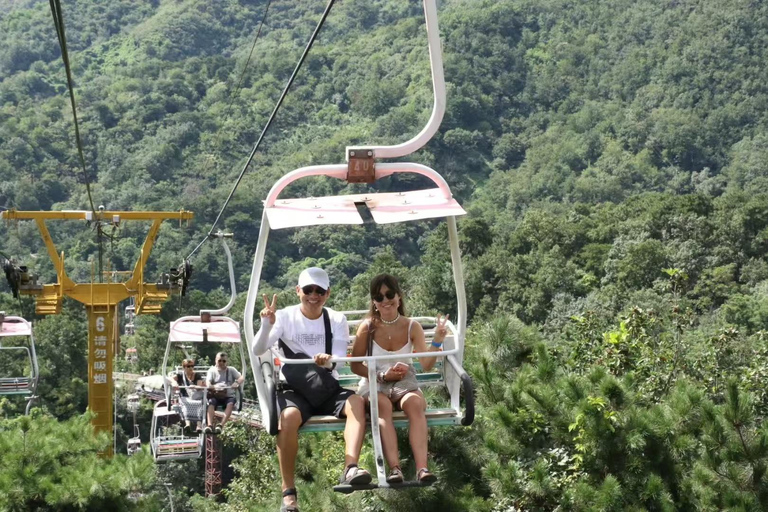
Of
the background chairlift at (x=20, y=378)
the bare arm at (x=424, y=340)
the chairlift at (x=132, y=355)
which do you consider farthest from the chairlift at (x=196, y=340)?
the chairlift at (x=132, y=355)

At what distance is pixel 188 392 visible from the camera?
47.6 feet

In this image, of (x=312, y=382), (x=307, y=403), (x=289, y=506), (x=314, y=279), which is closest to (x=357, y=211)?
(x=314, y=279)

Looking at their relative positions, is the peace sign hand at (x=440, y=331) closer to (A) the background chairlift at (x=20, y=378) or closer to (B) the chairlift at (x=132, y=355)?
(A) the background chairlift at (x=20, y=378)

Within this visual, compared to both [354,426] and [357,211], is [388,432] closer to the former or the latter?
[354,426]

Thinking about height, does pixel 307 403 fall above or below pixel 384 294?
below

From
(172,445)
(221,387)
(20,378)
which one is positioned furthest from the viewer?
(20,378)

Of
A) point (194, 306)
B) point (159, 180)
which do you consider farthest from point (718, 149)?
point (194, 306)

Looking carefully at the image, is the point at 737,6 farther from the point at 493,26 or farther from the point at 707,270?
the point at 707,270

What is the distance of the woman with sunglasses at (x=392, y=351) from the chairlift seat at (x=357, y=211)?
0.36m

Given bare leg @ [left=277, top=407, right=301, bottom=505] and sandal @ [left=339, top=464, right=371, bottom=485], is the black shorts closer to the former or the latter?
bare leg @ [left=277, top=407, right=301, bottom=505]

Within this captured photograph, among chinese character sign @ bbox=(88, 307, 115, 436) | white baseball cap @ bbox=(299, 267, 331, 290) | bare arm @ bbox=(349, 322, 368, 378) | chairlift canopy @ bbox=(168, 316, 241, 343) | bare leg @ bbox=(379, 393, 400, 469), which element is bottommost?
chinese character sign @ bbox=(88, 307, 115, 436)

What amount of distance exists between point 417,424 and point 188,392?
7.58m

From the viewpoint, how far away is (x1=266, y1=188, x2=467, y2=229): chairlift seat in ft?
24.1

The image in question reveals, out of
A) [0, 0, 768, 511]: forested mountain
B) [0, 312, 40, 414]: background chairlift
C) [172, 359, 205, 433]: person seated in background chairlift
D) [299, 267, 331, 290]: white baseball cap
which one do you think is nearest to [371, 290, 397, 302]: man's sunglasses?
[299, 267, 331, 290]: white baseball cap
